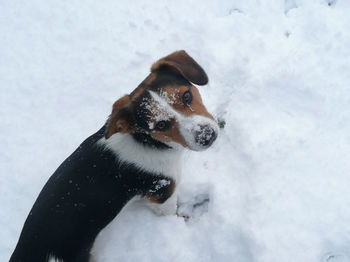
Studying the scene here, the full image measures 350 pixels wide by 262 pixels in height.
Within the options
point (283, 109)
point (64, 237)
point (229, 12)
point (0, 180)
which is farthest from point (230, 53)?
point (0, 180)

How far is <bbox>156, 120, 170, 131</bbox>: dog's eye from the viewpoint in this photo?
248cm

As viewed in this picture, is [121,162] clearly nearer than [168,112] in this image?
No

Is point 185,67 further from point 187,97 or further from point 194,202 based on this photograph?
point 194,202

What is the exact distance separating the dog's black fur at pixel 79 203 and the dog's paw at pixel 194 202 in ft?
2.27

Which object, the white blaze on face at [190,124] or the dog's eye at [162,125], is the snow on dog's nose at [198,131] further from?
the dog's eye at [162,125]

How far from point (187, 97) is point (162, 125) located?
31cm

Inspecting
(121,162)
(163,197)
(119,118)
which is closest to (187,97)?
(119,118)

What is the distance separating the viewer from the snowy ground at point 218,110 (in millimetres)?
3158

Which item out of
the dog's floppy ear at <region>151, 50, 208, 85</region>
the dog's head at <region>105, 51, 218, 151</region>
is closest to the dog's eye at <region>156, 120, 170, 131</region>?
the dog's head at <region>105, 51, 218, 151</region>

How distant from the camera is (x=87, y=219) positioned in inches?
104

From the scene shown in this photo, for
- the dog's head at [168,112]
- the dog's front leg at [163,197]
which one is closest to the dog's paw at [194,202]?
the dog's front leg at [163,197]

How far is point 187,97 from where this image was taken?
258cm

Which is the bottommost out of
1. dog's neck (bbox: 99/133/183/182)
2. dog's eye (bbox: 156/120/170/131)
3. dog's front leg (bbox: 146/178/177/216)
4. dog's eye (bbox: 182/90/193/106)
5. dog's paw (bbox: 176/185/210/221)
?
dog's paw (bbox: 176/185/210/221)

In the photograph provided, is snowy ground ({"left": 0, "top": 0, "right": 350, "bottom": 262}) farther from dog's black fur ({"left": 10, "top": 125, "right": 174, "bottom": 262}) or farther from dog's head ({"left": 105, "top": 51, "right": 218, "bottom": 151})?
dog's head ({"left": 105, "top": 51, "right": 218, "bottom": 151})
